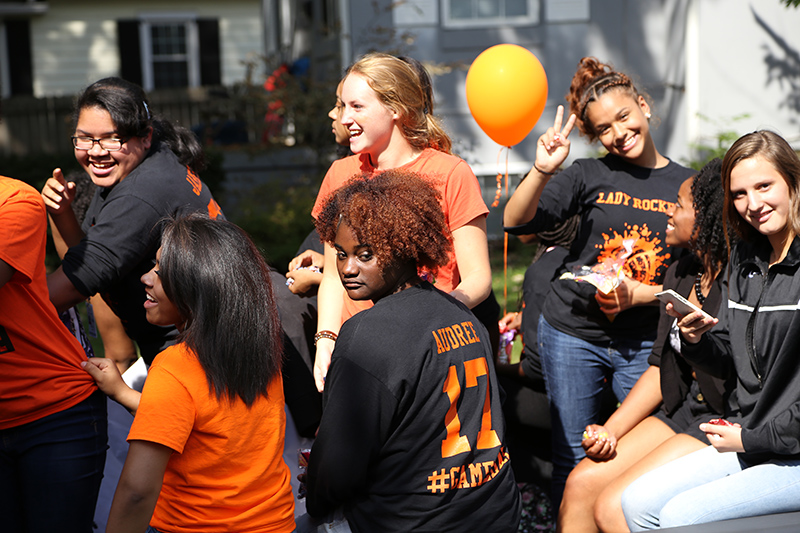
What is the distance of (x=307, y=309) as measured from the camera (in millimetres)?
3336

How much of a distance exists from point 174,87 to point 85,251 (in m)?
16.4

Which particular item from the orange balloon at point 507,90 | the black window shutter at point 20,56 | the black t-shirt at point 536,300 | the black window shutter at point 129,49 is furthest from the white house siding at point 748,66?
the black window shutter at point 20,56

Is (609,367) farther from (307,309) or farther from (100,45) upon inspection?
(100,45)

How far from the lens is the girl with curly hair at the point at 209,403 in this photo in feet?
6.47

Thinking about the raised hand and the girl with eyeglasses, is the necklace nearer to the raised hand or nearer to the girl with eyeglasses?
the girl with eyeglasses

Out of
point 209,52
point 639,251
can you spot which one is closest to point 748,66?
point 639,251

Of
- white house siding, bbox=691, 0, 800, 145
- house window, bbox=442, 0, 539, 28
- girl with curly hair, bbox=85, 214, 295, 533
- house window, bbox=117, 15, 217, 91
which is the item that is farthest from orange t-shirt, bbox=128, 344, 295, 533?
house window, bbox=117, 15, 217, 91

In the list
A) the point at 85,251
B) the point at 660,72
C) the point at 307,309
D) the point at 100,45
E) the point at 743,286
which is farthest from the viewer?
the point at 100,45

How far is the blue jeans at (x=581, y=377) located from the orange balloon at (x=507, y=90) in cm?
109

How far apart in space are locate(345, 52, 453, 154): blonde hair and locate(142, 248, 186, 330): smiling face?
1085mm

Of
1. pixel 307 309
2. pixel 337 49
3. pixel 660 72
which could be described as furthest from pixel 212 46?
pixel 307 309

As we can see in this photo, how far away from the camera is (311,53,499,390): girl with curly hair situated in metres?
2.71

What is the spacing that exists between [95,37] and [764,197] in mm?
17596

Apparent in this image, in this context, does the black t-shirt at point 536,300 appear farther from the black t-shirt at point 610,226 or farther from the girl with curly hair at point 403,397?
the girl with curly hair at point 403,397
